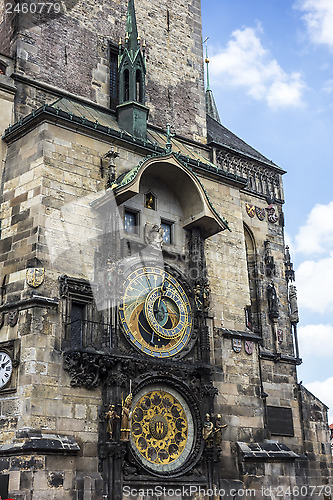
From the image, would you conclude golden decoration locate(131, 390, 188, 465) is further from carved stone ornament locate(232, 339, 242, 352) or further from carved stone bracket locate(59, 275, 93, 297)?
carved stone bracket locate(59, 275, 93, 297)

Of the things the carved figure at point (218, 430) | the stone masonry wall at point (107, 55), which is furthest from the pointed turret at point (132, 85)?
the carved figure at point (218, 430)

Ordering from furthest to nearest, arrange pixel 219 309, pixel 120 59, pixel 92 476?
pixel 120 59
pixel 219 309
pixel 92 476

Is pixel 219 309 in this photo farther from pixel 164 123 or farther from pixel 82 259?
pixel 164 123

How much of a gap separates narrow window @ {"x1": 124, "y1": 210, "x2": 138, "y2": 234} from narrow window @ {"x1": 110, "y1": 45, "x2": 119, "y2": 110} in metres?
4.90

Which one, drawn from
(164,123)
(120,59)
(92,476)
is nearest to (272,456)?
(92,476)

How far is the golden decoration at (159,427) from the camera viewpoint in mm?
14961

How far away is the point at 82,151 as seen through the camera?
16469 mm

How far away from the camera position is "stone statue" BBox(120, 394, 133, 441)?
14180 mm

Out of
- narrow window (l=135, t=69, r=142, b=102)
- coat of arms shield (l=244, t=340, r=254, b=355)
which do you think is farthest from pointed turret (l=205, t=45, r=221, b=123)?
coat of arms shield (l=244, t=340, r=254, b=355)

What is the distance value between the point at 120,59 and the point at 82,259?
7535 mm

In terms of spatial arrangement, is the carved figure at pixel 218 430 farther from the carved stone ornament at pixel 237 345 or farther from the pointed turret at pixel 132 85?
the pointed turret at pixel 132 85

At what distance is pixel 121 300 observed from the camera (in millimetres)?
15500

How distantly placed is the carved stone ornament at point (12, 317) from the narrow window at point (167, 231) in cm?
477

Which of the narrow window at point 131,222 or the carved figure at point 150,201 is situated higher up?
the carved figure at point 150,201
